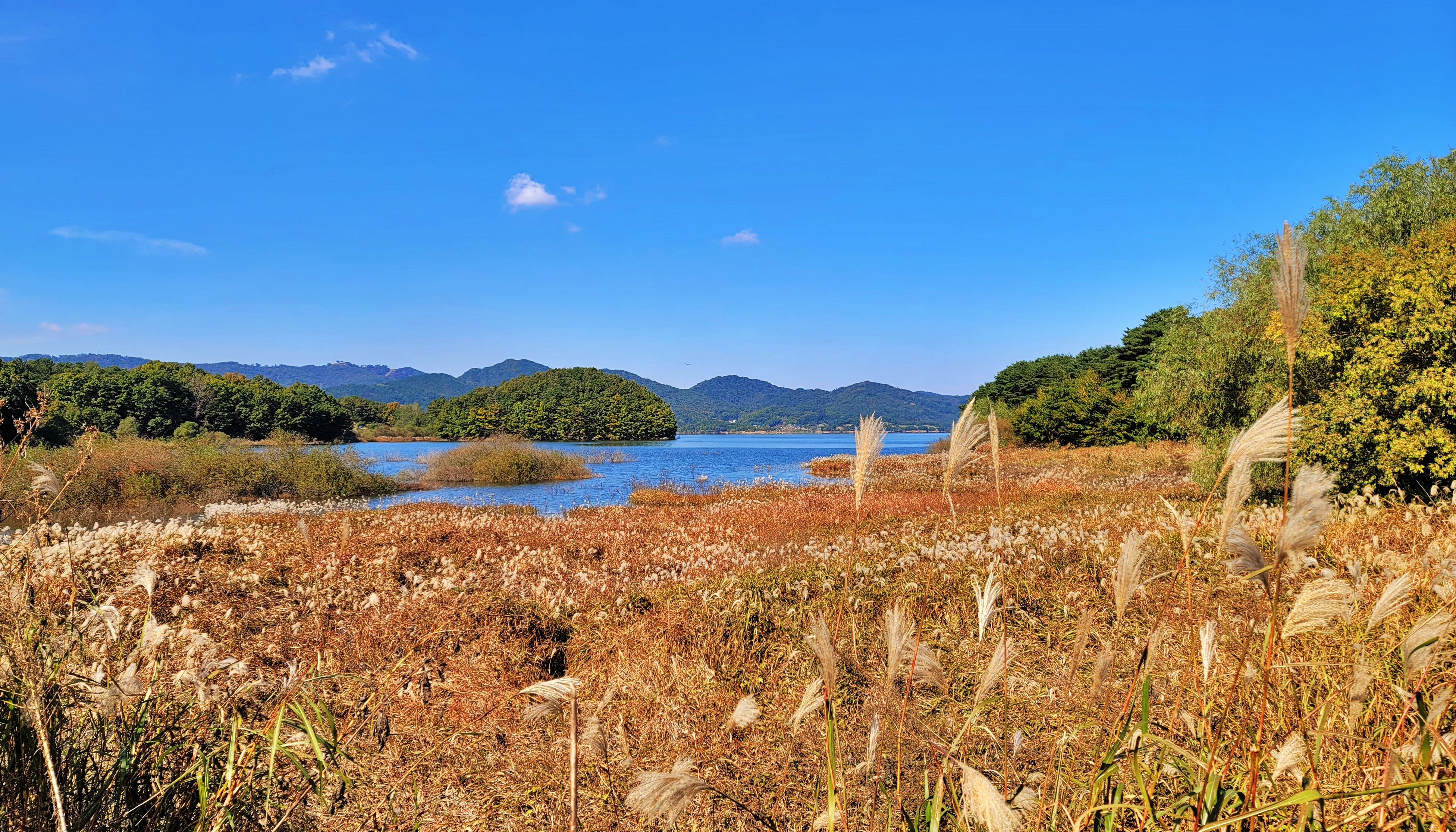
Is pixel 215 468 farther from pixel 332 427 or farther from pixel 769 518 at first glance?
pixel 332 427

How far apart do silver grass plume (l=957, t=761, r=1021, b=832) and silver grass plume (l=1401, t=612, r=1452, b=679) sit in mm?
1080

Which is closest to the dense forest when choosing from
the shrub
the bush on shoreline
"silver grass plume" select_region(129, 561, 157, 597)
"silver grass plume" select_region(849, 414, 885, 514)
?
"silver grass plume" select_region(849, 414, 885, 514)

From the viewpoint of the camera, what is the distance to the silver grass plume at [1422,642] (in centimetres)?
156

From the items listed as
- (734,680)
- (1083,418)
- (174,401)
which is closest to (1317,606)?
(734,680)

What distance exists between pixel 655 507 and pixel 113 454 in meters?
14.6

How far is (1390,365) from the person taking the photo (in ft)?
33.7

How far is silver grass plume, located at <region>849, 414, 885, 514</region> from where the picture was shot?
3227mm

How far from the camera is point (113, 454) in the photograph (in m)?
17.9

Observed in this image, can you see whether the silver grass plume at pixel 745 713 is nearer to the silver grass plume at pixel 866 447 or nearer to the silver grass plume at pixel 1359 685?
the silver grass plume at pixel 866 447

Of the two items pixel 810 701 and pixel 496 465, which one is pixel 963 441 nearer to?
pixel 810 701

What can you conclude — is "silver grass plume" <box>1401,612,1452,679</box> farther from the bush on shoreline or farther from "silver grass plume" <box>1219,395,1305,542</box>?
the bush on shoreline

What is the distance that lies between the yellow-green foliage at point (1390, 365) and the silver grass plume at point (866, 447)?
1071cm

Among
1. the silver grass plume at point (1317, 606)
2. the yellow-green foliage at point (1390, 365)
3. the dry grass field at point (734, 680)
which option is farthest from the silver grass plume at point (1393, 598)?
the yellow-green foliage at point (1390, 365)

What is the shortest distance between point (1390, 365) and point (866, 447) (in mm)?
11850
